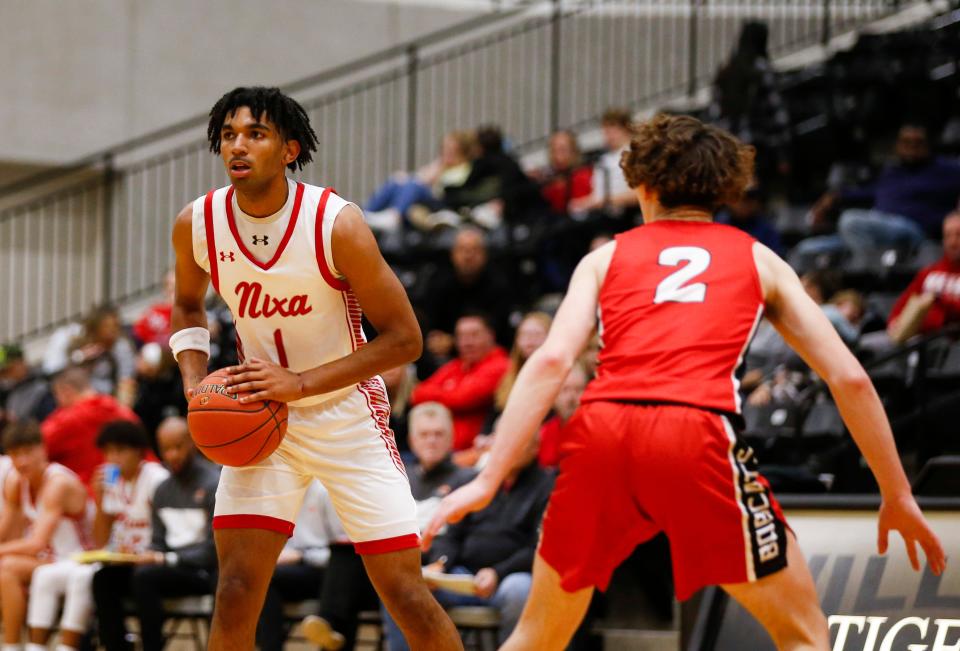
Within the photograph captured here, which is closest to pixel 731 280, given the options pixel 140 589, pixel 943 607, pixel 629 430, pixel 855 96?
pixel 629 430

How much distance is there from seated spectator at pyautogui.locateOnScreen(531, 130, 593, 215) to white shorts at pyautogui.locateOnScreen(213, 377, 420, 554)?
7144 millimetres

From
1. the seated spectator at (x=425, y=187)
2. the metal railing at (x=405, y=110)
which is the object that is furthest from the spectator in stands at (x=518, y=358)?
the metal railing at (x=405, y=110)

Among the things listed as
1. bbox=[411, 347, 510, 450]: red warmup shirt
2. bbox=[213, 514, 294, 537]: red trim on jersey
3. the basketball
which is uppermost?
the basketball

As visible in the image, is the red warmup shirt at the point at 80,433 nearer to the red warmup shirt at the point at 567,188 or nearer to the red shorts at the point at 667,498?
the red warmup shirt at the point at 567,188

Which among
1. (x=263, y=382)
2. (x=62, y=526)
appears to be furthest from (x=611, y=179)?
(x=263, y=382)

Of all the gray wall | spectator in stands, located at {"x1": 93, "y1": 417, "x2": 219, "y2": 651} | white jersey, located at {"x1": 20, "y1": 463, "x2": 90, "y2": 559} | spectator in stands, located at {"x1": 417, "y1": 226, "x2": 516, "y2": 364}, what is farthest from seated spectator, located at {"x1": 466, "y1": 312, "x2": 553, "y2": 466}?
the gray wall

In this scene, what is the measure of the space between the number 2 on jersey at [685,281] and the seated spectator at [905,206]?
5658 mm

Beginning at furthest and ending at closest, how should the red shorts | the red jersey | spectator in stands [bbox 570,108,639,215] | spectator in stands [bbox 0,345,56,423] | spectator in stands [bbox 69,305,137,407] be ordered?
spectator in stands [bbox 69,305,137,407], spectator in stands [bbox 0,345,56,423], spectator in stands [bbox 570,108,639,215], the red jersey, the red shorts

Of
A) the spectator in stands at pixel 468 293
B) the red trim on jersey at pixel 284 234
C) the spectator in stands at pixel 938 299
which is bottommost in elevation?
the spectator in stands at pixel 468 293

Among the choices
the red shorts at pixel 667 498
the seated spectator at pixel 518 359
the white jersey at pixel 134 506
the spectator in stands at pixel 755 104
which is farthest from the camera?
the spectator in stands at pixel 755 104

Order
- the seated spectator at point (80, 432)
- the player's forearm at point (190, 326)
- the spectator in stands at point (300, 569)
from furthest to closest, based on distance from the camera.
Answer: the seated spectator at point (80, 432) → the spectator in stands at point (300, 569) → the player's forearm at point (190, 326)

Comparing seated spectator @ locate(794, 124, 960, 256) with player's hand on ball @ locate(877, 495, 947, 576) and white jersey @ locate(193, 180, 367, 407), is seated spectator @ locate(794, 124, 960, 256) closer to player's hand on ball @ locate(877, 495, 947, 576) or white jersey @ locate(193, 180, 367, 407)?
player's hand on ball @ locate(877, 495, 947, 576)

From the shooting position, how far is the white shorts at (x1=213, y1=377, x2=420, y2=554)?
4148mm

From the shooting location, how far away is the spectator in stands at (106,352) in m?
11.0
